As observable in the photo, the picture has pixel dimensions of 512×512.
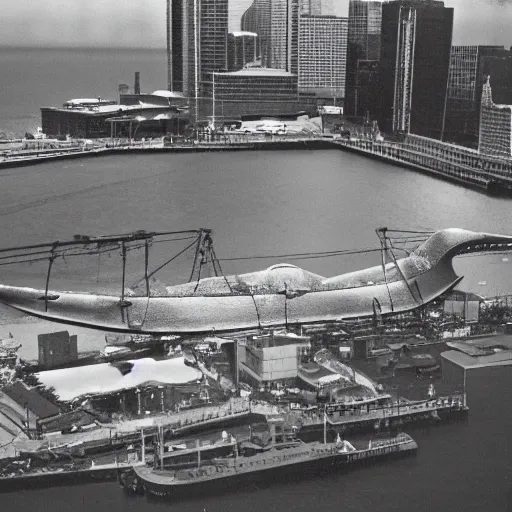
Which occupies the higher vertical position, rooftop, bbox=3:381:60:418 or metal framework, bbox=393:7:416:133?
metal framework, bbox=393:7:416:133

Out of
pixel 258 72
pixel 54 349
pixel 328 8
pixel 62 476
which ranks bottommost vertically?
pixel 62 476

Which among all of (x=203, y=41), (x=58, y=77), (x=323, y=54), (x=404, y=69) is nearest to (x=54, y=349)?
(x=58, y=77)

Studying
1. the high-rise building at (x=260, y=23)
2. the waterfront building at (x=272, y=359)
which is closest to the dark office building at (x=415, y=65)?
the high-rise building at (x=260, y=23)

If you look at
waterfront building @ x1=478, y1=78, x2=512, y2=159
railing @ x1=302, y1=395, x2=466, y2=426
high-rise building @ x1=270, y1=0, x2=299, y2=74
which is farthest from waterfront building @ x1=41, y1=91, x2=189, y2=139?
railing @ x1=302, y1=395, x2=466, y2=426

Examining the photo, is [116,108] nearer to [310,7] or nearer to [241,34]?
[241,34]

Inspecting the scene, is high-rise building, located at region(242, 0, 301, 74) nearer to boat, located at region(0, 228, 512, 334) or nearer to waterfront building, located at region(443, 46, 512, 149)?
waterfront building, located at region(443, 46, 512, 149)

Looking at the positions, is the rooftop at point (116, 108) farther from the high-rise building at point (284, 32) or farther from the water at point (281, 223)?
the high-rise building at point (284, 32)
